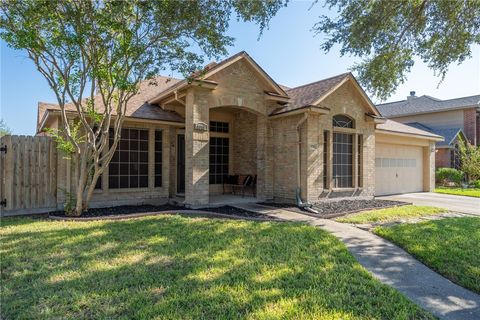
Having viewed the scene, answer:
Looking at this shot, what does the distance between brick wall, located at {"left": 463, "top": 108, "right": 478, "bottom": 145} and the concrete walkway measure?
24.2 m

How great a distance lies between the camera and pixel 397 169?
1642 cm

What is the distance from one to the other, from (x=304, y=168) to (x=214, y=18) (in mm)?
6064

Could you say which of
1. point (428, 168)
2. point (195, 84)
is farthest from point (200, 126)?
point (428, 168)

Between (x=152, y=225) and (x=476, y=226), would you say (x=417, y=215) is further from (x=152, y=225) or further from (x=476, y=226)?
(x=152, y=225)

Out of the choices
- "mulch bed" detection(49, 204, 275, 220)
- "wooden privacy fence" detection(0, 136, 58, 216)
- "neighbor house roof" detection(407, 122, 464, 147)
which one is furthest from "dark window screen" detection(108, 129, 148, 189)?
"neighbor house roof" detection(407, 122, 464, 147)

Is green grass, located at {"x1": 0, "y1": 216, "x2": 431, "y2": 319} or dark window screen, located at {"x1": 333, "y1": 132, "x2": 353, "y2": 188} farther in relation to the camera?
dark window screen, located at {"x1": 333, "y1": 132, "x2": 353, "y2": 188}

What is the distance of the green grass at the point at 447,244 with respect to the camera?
472cm

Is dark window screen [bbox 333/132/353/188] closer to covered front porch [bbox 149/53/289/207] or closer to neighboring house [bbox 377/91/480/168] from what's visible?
covered front porch [bbox 149/53/289/207]

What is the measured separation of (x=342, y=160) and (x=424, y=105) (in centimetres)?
2135

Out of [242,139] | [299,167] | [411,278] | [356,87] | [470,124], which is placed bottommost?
[411,278]

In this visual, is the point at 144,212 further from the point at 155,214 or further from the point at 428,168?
the point at 428,168

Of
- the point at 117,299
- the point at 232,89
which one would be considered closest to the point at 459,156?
the point at 232,89

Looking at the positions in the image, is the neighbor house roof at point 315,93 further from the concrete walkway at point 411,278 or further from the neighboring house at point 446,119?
the neighboring house at point 446,119

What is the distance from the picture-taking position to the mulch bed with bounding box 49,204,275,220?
8492mm
